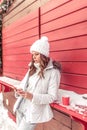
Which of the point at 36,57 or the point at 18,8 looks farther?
the point at 18,8

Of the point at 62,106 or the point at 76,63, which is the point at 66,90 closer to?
the point at 76,63

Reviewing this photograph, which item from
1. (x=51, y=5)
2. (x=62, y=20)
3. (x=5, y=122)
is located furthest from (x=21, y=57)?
(x=62, y=20)

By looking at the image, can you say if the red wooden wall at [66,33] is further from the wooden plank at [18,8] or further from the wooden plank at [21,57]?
the wooden plank at [18,8]

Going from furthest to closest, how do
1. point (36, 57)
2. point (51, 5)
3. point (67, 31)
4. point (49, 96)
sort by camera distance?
point (51, 5) < point (67, 31) < point (36, 57) < point (49, 96)

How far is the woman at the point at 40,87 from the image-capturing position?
2213 millimetres

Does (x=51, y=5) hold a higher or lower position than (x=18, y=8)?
lower

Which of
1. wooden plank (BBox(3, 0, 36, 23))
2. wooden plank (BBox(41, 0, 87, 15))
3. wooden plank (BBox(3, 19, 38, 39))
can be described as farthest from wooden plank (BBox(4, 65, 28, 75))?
wooden plank (BBox(41, 0, 87, 15))

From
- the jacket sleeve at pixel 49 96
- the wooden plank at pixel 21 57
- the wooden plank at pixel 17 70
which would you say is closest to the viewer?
the jacket sleeve at pixel 49 96

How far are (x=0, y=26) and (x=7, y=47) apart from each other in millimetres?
865

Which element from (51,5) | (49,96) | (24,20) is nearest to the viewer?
(49,96)

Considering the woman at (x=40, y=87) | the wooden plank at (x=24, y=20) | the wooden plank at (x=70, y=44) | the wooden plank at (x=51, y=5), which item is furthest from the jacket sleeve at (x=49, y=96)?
the wooden plank at (x=24, y=20)

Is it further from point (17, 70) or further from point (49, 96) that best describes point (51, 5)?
point (17, 70)

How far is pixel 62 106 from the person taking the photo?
6.90 feet

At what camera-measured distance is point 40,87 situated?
7.66 feet
